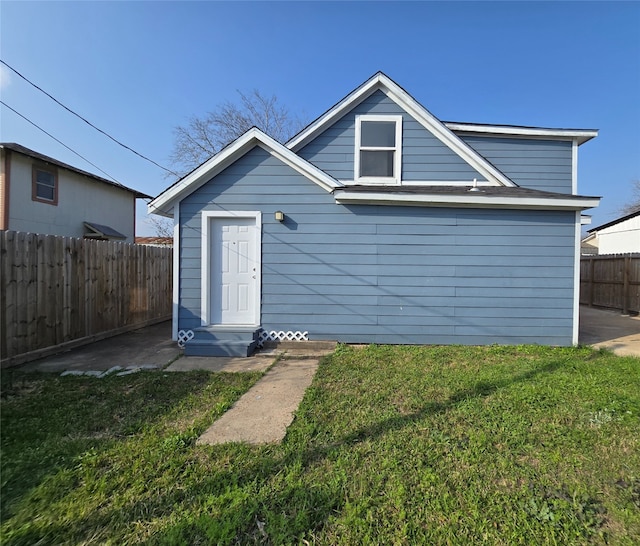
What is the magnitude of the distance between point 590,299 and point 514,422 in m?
14.5

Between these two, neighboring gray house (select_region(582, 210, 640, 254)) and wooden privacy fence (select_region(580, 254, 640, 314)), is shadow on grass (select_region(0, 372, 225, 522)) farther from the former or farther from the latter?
neighboring gray house (select_region(582, 210, 640, 254))

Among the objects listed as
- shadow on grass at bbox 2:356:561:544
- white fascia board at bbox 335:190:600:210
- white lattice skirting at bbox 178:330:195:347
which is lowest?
shadow on grass at bbox 2:356:561:544

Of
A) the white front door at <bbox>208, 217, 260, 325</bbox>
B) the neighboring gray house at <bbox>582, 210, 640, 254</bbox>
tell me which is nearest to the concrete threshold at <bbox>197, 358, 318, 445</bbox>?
the white front door at <bbox>208, 217, 260, 325</bbox>

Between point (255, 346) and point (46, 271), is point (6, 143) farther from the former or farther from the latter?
point (255, 346)

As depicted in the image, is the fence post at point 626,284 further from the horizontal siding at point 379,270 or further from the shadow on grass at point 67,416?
the shadow on grass at point 67,416

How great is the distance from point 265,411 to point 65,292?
4.88 meters

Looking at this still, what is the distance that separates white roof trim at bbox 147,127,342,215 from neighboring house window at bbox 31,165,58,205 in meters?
9.40

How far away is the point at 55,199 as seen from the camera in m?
13.1

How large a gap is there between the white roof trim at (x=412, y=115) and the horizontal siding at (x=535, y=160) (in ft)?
5.16

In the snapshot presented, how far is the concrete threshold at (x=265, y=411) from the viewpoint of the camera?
310 cm

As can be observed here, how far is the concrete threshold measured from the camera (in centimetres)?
310

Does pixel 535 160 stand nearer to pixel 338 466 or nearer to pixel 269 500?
pixel 338 466

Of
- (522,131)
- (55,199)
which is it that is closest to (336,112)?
(522,131)

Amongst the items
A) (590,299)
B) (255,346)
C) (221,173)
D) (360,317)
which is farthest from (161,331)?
(590,299)
